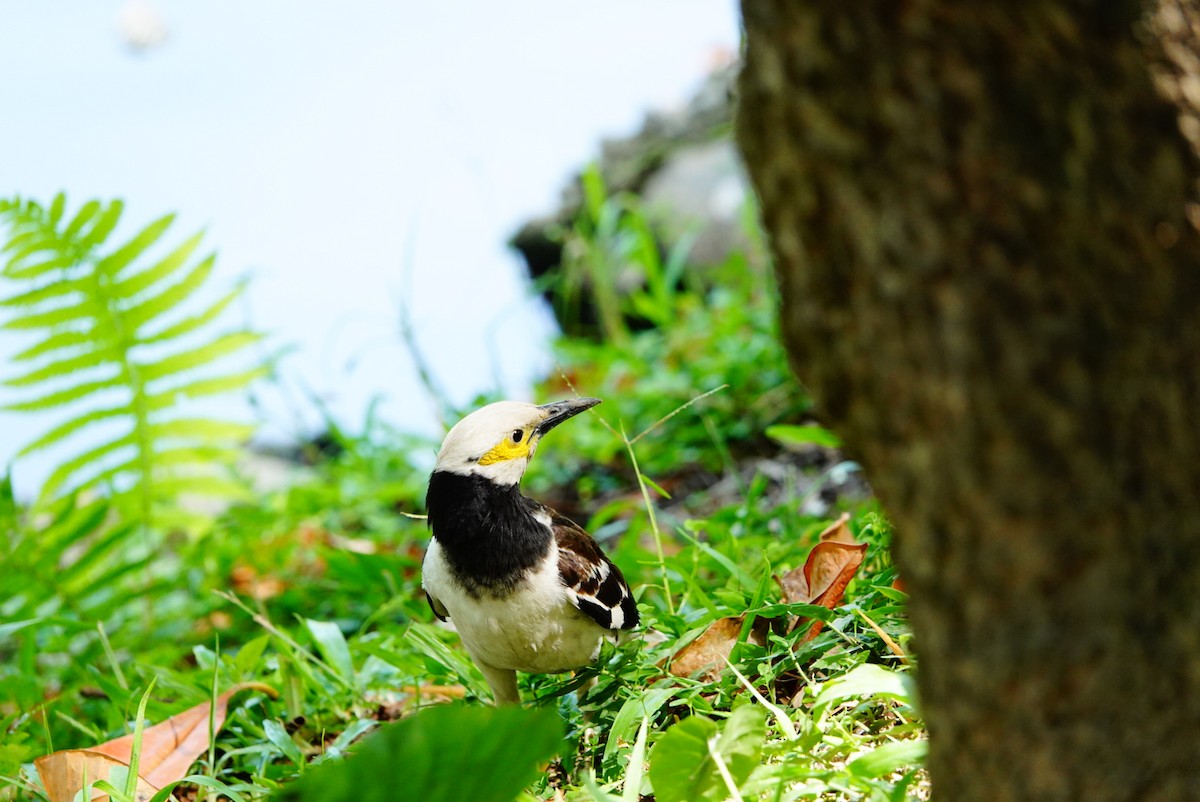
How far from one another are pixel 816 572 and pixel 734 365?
8.90 ft

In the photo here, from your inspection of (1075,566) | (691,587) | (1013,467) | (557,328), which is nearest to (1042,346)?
(1013,467)

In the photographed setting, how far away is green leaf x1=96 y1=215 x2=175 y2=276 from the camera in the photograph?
4.81 m

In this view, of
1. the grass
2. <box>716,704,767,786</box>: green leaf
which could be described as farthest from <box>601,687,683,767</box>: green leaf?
<box>716,704,767,786</box>: green leaf

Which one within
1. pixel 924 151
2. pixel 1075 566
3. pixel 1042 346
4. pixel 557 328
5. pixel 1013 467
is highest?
pixel 924 151

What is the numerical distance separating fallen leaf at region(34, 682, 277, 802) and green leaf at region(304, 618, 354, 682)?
0.20m

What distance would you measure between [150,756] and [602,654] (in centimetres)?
124

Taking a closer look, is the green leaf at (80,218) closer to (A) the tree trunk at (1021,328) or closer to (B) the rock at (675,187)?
(A) the tree trunk at (1021,328)

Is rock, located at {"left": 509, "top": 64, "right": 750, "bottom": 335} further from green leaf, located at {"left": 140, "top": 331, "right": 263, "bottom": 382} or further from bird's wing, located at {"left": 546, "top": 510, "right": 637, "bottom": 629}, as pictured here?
bird's wing, located at {"left": 546, "top": 510, "right": 637, "bottom": 629}

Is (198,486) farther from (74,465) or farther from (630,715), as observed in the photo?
(630,715)

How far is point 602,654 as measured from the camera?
2893mm

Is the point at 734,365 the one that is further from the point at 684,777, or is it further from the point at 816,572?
the point at 684,777

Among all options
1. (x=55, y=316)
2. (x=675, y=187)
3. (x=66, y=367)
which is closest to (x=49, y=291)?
(x=55, y=316)

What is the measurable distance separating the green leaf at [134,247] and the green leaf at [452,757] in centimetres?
396

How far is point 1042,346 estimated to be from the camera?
1.24 metres
